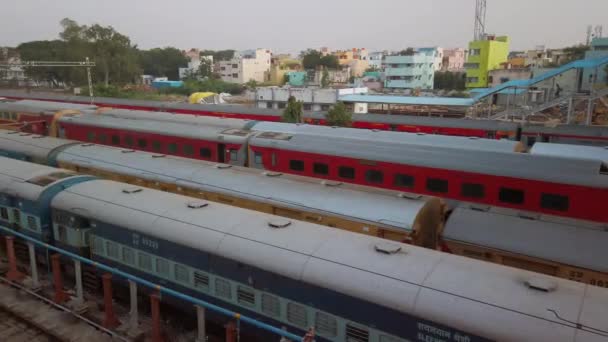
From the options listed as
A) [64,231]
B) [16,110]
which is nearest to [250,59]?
[16,110]

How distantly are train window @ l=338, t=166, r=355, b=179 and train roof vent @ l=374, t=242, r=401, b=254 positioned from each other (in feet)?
28.7

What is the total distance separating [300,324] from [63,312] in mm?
6718

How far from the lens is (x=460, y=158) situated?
1562 cm

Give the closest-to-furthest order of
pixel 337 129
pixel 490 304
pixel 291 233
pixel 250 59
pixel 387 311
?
pixel 490 304, pixel 387 311, pixel 291 233, pixel 337 129, pixel 250 59

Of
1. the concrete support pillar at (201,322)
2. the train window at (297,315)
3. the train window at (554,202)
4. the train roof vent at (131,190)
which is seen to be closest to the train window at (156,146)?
the train roof vent at (131,190)

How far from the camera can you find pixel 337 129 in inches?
852

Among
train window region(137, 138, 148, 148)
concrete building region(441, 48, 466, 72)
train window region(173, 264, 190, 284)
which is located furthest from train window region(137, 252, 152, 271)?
concrete building region(441, 48, 466, 72)

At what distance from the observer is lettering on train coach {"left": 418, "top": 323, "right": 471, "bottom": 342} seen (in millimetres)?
6688

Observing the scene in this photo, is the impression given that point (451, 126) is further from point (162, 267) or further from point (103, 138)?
point (162, 267)

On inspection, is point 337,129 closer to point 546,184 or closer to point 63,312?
point 546,184

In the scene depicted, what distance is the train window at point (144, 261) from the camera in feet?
35.8

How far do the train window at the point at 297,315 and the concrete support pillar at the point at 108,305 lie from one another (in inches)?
179

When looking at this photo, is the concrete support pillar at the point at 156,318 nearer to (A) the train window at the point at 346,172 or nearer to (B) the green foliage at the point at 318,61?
(A) the train window at the point at 346,172

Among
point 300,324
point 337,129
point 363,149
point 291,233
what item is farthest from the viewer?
point 337,129
